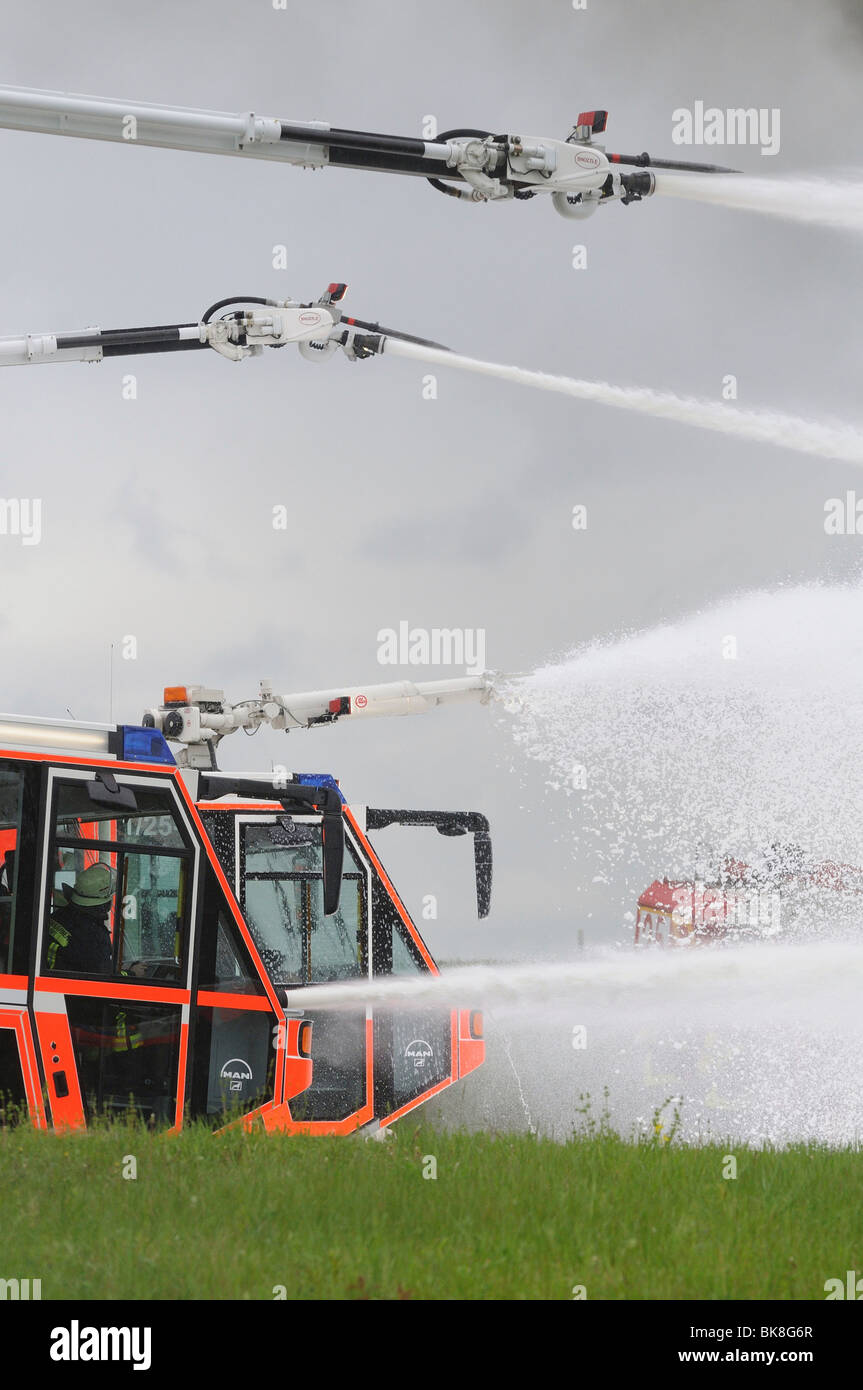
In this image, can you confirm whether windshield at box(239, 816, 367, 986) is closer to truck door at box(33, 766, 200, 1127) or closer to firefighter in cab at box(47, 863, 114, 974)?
truck door at box(33, 766, 200, 1127)

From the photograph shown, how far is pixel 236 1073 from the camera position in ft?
31.0

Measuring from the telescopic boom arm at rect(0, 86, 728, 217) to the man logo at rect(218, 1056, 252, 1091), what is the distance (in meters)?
5.65

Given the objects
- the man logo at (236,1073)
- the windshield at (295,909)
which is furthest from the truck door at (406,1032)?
the man logo at (236,1073)

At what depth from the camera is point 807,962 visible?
1241cm

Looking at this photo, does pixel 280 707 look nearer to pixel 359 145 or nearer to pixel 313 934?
pixel 313 934

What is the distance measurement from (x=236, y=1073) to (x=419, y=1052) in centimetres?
208

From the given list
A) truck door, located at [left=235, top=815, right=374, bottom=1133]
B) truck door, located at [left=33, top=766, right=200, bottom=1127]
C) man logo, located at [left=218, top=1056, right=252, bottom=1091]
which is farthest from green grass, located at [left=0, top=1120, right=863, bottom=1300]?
truck door, located at [left=235, top=815, right=374, bottom=1133]

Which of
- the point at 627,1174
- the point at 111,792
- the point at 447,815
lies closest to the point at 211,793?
the point at 111,792

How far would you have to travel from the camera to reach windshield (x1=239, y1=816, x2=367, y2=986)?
1128cm

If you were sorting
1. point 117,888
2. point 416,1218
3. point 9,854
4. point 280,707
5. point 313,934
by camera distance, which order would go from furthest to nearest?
point 280,707 < point 313,934 < point 117,888 < point 9,854 < point 416,1218

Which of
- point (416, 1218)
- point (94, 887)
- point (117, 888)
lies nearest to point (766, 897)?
point (117, 888)

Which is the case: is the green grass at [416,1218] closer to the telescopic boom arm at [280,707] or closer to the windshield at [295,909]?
the windshield at [295,909]
